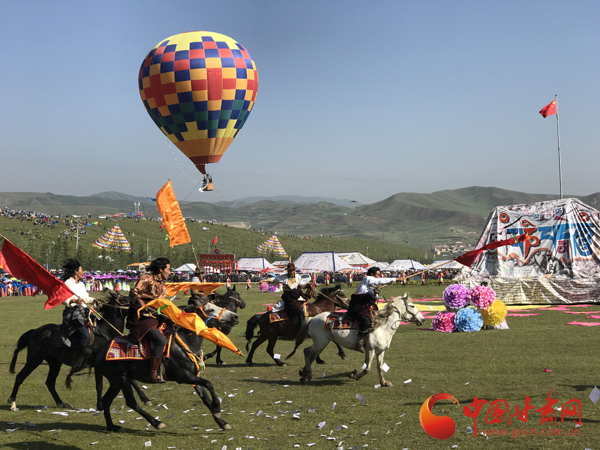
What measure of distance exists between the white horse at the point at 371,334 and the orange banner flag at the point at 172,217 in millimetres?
5009

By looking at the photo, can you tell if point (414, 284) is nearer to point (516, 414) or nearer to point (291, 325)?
point (291, 325)

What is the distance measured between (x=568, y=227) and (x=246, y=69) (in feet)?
78.0

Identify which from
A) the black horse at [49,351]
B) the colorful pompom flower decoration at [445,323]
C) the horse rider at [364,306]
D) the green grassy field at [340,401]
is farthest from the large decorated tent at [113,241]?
the horse rider at [364,306]

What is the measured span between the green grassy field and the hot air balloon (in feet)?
58.5

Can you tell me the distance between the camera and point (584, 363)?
14.0m

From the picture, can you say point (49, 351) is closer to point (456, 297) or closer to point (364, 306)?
point (364, 306)

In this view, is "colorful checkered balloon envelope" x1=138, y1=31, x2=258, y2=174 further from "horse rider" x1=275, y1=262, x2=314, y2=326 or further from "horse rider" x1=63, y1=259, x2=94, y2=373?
"horse rider" x1=63, y1=259, x2=94, y2=373

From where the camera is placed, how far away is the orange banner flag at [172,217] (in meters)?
16.1

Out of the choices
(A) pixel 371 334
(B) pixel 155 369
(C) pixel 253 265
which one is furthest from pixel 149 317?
(C) pixel 253 265

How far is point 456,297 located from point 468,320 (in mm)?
1876

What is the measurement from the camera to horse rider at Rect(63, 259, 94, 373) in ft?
36.4

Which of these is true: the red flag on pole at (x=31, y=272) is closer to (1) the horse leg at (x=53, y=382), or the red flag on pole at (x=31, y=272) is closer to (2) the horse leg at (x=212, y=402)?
(1) the horse leg at (x=53, y=382)

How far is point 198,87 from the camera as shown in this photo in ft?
102

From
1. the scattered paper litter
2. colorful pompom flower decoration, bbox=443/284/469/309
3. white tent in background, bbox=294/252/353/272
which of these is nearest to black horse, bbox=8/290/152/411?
the scattered paper litter
